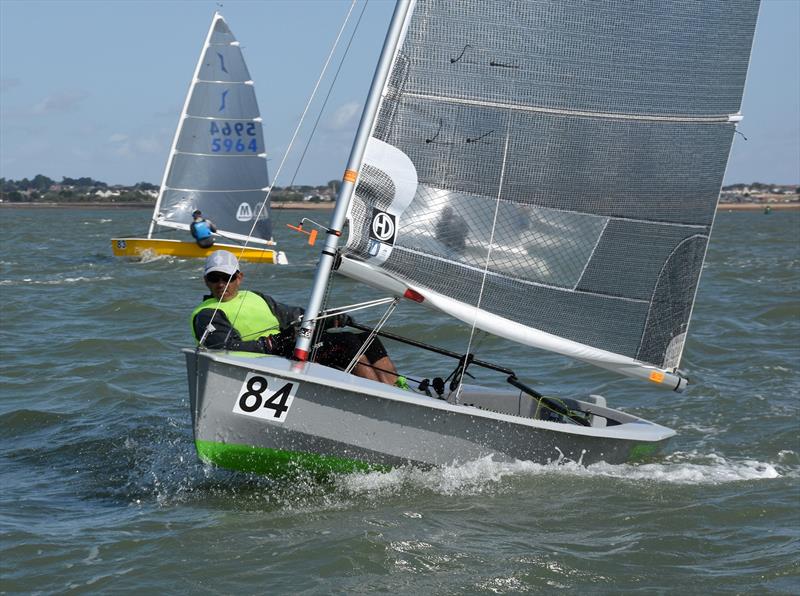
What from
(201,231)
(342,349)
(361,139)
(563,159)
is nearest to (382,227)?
(361,139)

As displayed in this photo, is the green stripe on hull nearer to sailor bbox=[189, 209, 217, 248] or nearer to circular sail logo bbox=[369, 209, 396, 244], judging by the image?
circular sail logo bbox=[369, 209, 396, 244]

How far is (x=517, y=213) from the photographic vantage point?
6.11 metres

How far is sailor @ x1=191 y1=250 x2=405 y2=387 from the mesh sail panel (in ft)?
1.79

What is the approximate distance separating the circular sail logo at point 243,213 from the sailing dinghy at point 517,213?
1636cm

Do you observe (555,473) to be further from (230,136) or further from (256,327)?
(230,136)

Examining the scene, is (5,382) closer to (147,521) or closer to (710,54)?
(147,521)

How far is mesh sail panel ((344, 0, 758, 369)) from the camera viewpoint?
19.1 ft

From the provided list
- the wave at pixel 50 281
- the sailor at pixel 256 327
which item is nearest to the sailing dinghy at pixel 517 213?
the sailor at pixel 256 327

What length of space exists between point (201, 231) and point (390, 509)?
15.5 m

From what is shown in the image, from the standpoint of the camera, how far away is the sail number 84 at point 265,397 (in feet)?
17.7

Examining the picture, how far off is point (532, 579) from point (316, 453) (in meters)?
1.38

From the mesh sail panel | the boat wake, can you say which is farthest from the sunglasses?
the boat wake

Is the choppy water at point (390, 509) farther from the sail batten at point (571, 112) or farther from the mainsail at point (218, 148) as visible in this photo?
the mainsail at point (218, 148)

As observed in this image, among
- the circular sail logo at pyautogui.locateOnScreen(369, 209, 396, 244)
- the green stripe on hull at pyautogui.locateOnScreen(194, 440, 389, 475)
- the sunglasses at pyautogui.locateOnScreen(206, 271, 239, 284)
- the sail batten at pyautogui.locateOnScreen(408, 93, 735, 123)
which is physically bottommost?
the green stripe on hull at pyautogui.locateOnScreen(194, 440, 389, 475)
